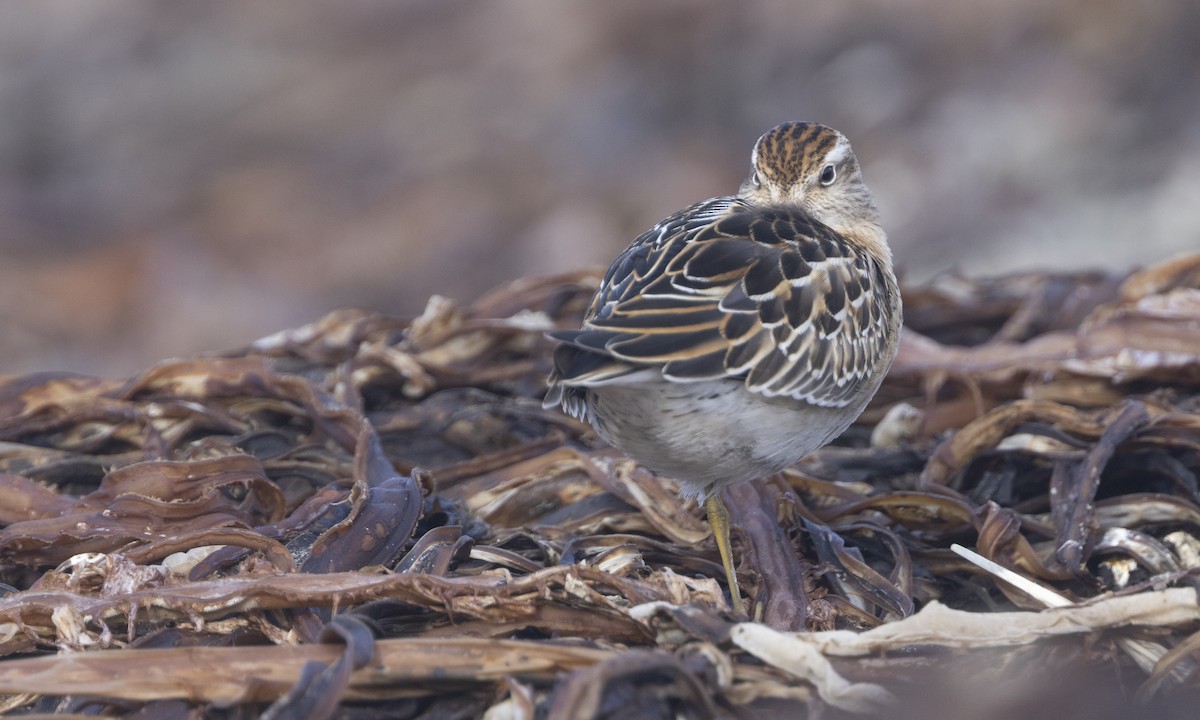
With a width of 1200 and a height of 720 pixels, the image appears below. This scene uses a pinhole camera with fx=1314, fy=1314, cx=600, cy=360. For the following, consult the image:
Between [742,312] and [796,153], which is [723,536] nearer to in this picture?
[742,312]

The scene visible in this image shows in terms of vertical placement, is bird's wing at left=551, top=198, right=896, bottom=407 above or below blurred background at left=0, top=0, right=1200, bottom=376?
below

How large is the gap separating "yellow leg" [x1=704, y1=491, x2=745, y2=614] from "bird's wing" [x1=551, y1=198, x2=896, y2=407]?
464 mm

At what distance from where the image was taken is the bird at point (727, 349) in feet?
12.7

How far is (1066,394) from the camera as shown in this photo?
528cm

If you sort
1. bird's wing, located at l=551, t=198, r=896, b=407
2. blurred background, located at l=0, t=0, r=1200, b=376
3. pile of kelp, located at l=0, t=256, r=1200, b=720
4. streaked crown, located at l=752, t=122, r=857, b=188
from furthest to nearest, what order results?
blurred background, located at l=0, t=0, r=1200, b=376 → streaked crown, located at l=752, t=122, r=857, b=188 → bird's wing, located at l=551, t=198, r=896, b=407 → pile of kelp, located at l=0, t=256, r=1200, b=720

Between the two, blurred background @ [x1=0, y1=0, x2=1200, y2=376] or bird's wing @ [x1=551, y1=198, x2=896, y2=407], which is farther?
blurred background @ [x1=0, y1=0, x2=1200, y2=376]

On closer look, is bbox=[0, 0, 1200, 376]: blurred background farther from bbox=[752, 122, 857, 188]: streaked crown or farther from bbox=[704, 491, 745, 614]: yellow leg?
bbox=[704, 491, 745, 614]: yellow leg

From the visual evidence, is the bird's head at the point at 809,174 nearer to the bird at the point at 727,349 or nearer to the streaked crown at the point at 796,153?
the streaked crown at the point at 796,153

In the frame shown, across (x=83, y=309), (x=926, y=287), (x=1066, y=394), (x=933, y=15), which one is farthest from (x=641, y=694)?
(x=933, y=15)

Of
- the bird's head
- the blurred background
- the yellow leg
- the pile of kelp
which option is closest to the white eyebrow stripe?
the bird's head

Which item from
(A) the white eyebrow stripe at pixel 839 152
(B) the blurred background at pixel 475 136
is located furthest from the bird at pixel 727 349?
(B) the blurred background at pixel 475 136

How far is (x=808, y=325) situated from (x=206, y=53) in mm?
8290

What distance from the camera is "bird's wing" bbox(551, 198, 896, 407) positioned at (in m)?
3.83

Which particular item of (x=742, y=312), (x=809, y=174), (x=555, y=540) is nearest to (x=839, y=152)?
(x=809, y=174)
